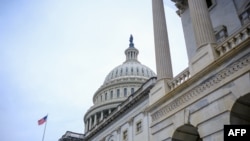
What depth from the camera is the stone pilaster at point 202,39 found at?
43.7 feet

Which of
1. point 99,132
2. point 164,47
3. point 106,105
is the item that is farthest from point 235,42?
point 106,105

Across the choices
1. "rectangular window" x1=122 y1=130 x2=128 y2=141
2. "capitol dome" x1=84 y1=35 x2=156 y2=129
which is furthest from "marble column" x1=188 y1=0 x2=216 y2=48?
"capitol dome" x1=84 y1=35 x2=156 y2=129

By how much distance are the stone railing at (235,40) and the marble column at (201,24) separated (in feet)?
2.94

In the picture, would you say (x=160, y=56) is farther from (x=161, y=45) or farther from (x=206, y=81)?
(x=206, y=81)

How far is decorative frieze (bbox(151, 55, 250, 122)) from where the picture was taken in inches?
452

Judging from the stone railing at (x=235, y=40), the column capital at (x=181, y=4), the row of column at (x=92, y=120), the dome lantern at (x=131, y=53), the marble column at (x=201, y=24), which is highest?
the dome lantern at (x=131, y=53)

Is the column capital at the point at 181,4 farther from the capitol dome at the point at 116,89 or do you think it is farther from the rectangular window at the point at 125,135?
the capitol dome at the point at 116,89

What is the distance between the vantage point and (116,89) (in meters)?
81.6

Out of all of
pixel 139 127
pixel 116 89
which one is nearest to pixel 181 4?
pixel 139 127

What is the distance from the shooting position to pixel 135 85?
80375 mm

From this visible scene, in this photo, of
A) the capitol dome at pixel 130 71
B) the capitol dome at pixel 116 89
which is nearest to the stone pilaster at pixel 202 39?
the capitol dome at pixel 116 89

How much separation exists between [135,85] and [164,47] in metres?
63.3

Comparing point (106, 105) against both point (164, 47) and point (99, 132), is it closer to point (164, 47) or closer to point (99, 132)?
point (99, 132)

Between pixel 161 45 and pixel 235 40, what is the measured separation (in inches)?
223
